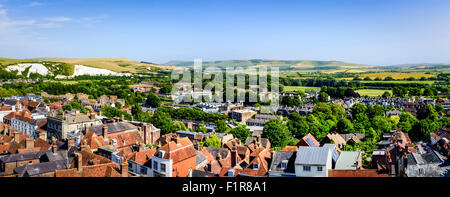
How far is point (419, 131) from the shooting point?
41531 millimetres

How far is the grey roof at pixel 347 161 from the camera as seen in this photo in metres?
20.0

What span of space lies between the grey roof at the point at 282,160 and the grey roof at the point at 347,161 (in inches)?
102

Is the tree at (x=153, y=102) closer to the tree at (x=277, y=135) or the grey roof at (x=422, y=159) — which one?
the tree at (x=277, y=135)

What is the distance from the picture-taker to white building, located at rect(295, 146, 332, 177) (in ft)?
56.3

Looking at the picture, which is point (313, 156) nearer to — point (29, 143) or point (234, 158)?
point (234, 158)

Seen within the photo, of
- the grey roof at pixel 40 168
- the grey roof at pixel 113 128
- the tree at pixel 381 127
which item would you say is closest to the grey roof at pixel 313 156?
the grey roof at pixel 40 168

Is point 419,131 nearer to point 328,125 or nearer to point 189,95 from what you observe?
point 328,125

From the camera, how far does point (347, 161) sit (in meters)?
20.7

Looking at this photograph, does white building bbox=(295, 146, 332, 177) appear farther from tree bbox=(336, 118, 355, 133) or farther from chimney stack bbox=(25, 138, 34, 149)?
tree bbox=(336, 118, 355, 133)

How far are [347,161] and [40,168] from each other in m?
17.0

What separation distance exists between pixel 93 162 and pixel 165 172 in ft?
13.0
